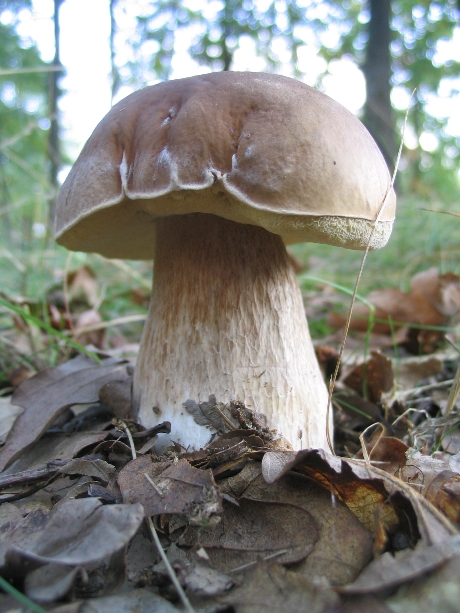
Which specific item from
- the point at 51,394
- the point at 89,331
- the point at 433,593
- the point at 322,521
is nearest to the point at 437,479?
the point at 322,521

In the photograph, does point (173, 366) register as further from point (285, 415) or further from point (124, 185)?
point (124, 185)

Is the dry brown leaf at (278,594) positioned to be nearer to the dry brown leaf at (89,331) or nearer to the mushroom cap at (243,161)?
the mushroom cap at (243,161)

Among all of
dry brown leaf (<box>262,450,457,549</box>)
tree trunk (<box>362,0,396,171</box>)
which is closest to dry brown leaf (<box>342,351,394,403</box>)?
dry brown leaf (<box>262,450,457,549</box>)

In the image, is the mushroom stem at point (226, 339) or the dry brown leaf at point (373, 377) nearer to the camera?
A: the mushroom stem at point (226, 339)

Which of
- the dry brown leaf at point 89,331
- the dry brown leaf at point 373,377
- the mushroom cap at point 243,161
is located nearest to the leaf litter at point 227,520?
the dry brown leaf at point 373,377

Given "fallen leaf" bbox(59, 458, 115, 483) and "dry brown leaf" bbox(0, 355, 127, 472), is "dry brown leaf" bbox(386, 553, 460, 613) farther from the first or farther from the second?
"dry brown leaf" bbox(0, 355, 127, 472)

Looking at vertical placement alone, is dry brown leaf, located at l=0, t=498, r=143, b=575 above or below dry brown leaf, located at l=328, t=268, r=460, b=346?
below

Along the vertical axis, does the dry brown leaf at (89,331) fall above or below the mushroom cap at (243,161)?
below
